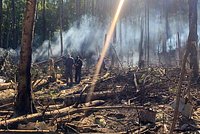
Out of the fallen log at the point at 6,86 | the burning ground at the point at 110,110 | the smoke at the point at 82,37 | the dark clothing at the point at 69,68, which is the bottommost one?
the burning ground at the point at 110,110

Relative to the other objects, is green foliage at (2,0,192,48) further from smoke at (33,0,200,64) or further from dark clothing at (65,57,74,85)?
dark clothing at (65,57,74,85)

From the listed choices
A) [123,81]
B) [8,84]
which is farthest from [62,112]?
[123,81]

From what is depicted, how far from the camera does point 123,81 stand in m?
15.3

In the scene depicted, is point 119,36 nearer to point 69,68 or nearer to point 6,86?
point 69,68

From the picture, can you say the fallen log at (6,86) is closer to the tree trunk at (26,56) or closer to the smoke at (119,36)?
the tree trunk at (26,56)

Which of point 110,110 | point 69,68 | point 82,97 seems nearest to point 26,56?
point 82,97

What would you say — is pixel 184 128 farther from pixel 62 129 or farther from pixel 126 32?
pixel 126 32

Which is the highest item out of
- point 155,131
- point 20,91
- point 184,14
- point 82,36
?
point 184,14

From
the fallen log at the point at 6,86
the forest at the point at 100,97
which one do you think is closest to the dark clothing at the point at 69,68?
the forest at the point at 100,97

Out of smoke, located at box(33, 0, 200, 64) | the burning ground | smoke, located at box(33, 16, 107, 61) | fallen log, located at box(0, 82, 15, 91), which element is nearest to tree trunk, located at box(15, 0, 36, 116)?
the burning ground

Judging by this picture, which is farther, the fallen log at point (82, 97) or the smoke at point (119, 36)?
the smoke at point (119, 36)

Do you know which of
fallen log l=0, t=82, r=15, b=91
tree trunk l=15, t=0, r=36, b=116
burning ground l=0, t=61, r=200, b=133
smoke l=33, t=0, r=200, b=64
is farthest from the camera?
smoke l=33, t=0, r=200, b=64

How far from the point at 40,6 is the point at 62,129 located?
1570 inches

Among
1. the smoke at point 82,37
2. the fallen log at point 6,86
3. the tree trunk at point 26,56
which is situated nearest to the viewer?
the tree trunk at point 26,56
